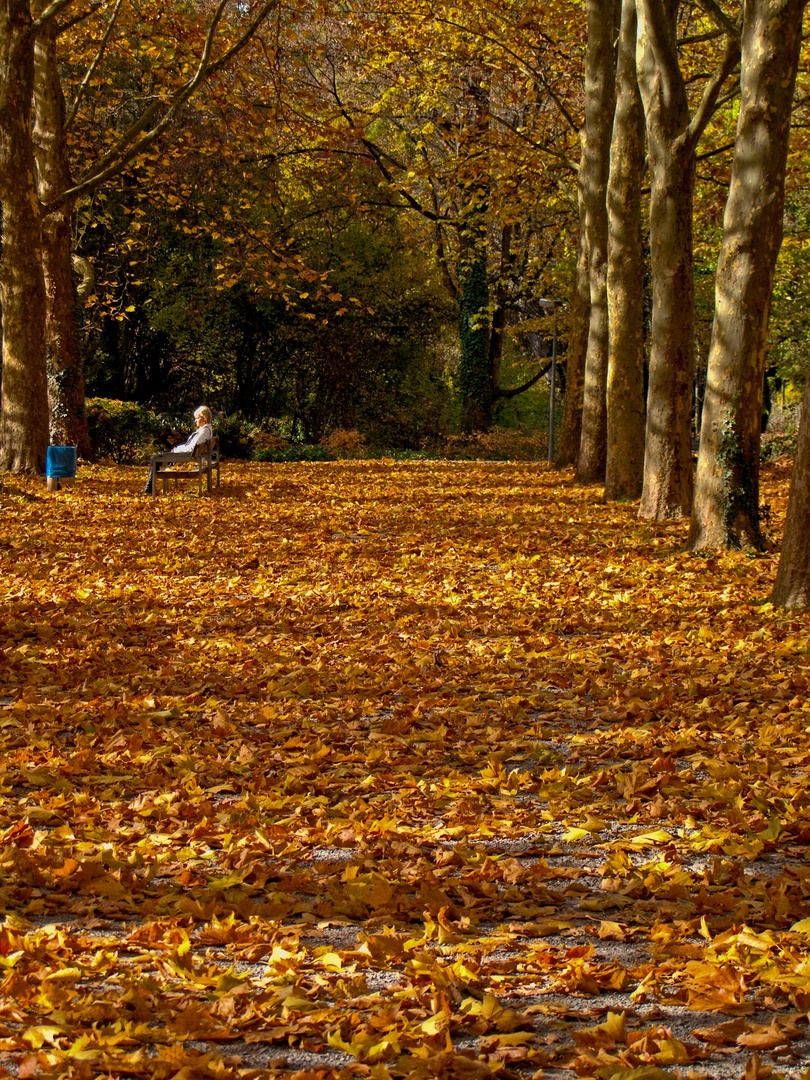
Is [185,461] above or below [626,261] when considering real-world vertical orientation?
below

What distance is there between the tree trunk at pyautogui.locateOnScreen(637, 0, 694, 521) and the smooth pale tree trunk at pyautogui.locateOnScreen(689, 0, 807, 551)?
2.34 m

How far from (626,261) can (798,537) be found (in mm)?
8233

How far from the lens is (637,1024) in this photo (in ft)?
9.42

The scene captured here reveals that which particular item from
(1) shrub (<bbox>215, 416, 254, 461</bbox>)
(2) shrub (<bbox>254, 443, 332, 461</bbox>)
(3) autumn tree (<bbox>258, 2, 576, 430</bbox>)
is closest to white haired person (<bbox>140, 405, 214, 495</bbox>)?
(3) autumn tree (<bbox>258, 2, 576, 430</bbox>)

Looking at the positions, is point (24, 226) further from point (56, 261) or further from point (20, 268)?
point (56, 261)

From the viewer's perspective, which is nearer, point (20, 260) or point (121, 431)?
point (20, 260)

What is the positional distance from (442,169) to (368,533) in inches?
773

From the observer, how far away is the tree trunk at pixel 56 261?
19.4 metres

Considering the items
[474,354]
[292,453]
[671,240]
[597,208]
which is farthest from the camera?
[474,354]

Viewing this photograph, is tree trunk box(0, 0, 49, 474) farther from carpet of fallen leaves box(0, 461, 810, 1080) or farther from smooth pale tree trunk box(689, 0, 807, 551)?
smooth pale tree trunk box(689, 0, 807, 551)

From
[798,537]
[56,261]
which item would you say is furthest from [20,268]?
[798,537]

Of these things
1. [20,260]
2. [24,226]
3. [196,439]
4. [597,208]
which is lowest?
[196,439]

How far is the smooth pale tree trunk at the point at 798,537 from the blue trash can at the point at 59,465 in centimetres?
1094

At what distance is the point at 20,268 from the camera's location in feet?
54.3
